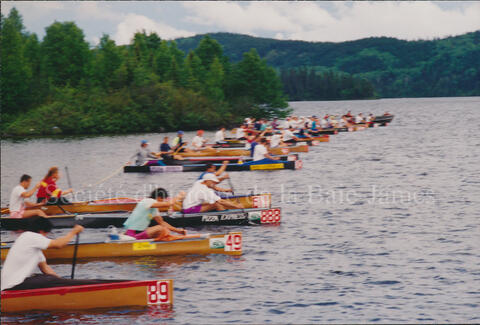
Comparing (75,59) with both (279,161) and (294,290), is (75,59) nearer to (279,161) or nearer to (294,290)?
(279,161)

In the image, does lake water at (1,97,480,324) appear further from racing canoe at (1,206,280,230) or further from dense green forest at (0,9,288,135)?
dense green forest at (0,9,288,135)

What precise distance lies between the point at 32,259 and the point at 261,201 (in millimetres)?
12074

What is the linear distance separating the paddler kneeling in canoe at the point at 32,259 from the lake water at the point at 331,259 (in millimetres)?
740

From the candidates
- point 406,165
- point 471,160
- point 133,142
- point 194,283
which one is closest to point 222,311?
point 194,283

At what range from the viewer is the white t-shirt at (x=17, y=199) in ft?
61.8

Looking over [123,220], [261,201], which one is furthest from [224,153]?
[123,220]

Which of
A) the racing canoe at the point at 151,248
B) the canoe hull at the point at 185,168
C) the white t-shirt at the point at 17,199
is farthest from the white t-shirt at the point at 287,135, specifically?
the racing canoe at the point at 151,248

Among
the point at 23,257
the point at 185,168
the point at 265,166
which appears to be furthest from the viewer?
the point at 185,168

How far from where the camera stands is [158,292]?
1311cm

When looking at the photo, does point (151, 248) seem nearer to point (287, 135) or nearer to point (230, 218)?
point (230, 218)

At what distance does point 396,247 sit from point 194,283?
7130mm

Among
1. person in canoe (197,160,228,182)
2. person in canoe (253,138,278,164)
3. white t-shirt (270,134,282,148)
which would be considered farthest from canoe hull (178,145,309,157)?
person in canoe (197,160,228,182)

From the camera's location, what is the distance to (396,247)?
1853 cm

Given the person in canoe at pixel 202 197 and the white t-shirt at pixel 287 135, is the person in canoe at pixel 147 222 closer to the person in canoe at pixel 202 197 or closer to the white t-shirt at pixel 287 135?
the person in canoe at pixel 202 197
